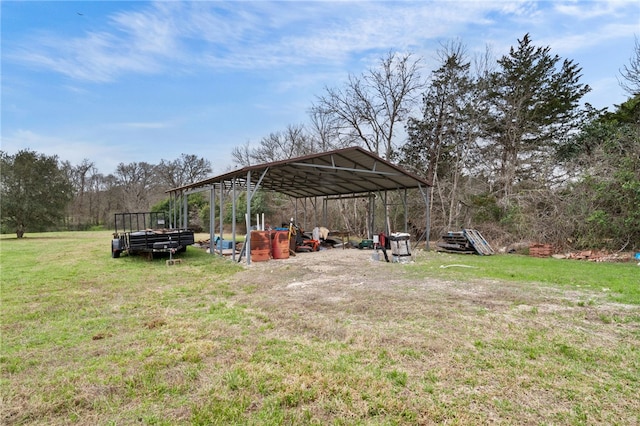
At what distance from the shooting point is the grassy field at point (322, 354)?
2.12 meters

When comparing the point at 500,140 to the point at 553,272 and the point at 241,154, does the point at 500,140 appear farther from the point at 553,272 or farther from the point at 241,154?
the point at 241,154

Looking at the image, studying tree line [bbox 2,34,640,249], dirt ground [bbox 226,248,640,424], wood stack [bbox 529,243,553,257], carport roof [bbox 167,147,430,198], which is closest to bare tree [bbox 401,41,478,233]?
tree line [bbox 2,34,640,249]

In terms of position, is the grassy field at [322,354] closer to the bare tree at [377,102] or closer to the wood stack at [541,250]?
the wood stack at [541,250]

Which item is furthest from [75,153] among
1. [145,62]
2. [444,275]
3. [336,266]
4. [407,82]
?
[444,275]

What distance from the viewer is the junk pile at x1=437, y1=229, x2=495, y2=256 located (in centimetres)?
1080

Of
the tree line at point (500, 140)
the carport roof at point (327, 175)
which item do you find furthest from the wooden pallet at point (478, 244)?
the carport roof at point (327, 175)

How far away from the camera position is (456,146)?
16.0 metres

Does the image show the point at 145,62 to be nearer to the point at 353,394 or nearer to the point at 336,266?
the point at 336,266

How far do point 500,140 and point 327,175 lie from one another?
9.56 metres

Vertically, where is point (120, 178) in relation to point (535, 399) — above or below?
above

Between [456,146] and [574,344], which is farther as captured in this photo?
[456,146]

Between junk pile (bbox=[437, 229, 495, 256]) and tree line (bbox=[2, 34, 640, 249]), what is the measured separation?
171 cm

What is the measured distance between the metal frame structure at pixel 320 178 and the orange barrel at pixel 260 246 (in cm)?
41

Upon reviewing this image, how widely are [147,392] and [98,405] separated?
297mm
